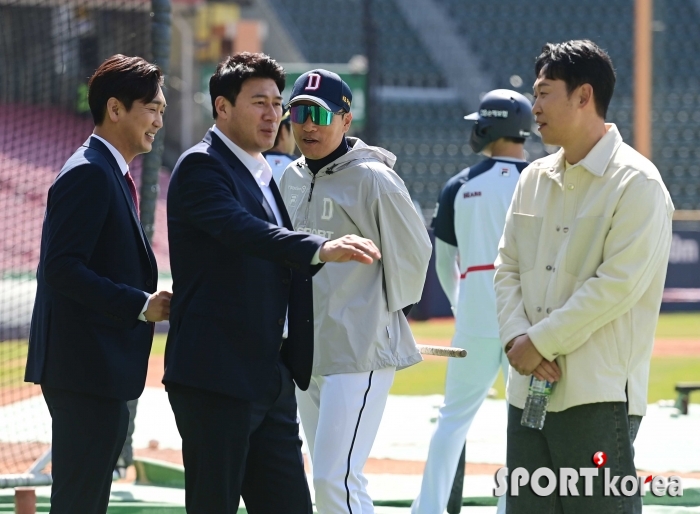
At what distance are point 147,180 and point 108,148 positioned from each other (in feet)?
9.22

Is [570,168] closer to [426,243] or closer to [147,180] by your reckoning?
[426,243]

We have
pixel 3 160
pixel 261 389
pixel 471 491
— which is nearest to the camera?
pixel 261 389

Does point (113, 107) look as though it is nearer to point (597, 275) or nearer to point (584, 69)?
point (584, 69)

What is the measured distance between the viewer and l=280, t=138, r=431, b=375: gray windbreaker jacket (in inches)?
162

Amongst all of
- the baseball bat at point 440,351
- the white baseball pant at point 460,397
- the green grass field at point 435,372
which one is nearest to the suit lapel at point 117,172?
the baseball bat at point 440,351

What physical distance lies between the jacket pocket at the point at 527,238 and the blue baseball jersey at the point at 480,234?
5.54ft

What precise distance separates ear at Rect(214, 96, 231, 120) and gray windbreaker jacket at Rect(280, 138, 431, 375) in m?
0.74

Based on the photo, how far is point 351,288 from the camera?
13.6 ft

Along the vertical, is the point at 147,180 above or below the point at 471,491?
above

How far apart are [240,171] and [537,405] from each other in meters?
1.21

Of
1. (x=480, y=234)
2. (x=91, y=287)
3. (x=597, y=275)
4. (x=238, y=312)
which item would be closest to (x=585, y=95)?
(x=597, y=275)

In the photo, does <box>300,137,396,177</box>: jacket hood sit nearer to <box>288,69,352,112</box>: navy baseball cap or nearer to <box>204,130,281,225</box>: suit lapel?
<box>288,69,352,112</box>: navy baseball cap

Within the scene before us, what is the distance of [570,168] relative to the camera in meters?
3.52

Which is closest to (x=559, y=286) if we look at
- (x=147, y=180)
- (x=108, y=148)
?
(x=108, y=148)
